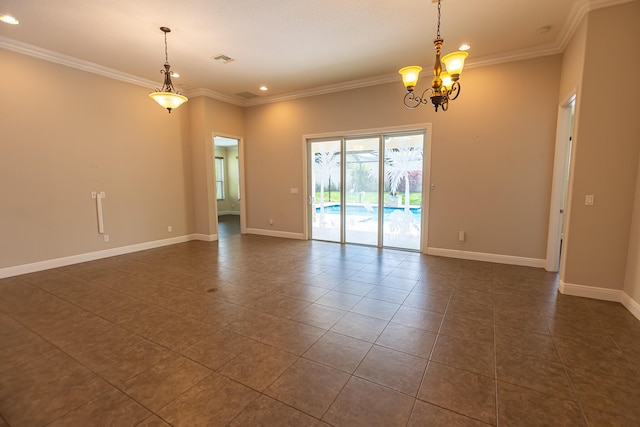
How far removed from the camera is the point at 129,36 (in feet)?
13.0

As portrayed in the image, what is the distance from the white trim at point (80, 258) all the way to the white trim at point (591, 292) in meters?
6.84

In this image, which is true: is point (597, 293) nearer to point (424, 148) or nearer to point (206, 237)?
point (424, 148)

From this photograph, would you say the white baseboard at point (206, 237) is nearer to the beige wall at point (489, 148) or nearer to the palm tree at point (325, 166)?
the palm tree at point (325, 166)

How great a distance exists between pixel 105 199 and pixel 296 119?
4.06 m

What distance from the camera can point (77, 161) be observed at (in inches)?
189

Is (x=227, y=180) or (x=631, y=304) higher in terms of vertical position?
(x=227, y=180)

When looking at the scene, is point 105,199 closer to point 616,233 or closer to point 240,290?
point 240,290

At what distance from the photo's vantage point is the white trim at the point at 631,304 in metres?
2.94

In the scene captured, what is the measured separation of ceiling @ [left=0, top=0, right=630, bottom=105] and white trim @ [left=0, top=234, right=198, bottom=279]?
3122 millimetres

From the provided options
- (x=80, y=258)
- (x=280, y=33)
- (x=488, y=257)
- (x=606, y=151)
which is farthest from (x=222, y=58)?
(x=488, y=257)

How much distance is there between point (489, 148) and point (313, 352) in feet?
14.2

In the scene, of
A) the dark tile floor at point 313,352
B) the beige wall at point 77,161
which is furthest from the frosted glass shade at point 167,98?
the dark tile floor at point 313,352

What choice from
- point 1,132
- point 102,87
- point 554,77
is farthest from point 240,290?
point 554,77

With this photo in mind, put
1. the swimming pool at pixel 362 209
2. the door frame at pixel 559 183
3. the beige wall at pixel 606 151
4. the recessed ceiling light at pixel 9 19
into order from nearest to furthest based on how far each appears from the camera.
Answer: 1. the beige wall at pixel 606 151
2. the recessed ceiling light at pixel 9 19
3. the door frame at pixel 559 183
4. the swimming pool at pixel 362 209
